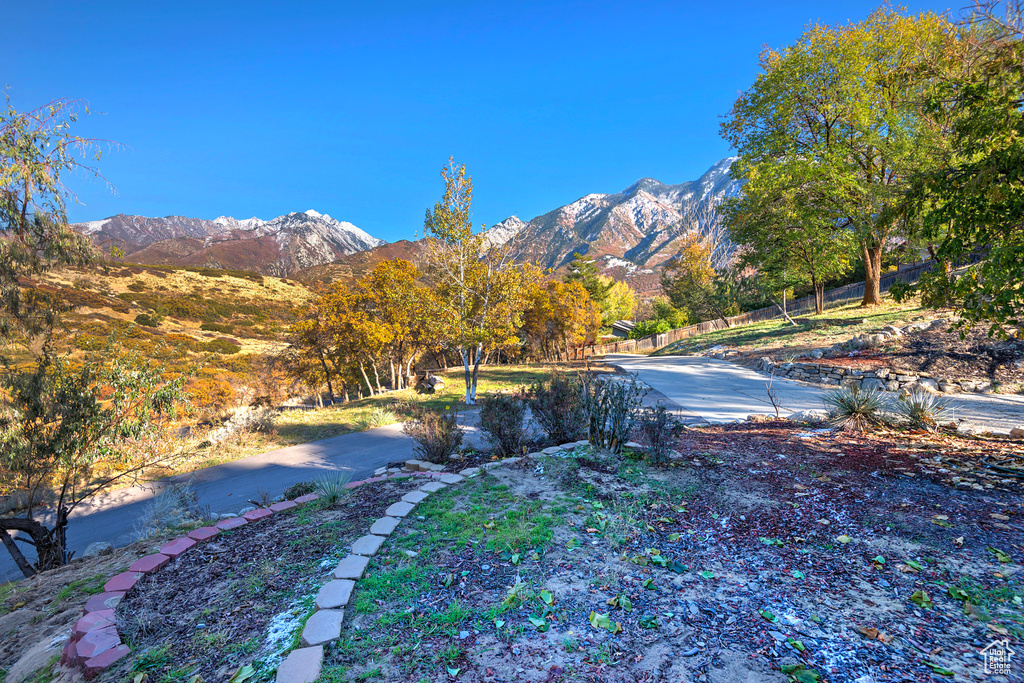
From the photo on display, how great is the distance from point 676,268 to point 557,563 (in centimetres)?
3585

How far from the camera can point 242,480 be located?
596cm

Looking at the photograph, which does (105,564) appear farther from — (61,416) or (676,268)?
(676,268)

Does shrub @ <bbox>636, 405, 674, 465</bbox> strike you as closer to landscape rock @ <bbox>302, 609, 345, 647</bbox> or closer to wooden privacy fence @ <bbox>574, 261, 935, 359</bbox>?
landscape rock @ <bbox>302, 609, 345, 647</bbox>

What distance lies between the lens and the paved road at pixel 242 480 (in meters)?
4.78

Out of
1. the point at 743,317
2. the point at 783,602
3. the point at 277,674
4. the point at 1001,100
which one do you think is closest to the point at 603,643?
the point at 783,602

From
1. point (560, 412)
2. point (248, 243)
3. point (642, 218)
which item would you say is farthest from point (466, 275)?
point (642, 218)

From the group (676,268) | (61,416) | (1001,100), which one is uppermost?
(676,268)

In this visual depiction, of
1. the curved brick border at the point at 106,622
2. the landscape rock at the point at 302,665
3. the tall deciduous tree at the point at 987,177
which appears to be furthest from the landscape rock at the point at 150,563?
the tall deciduous tree at the point at 987,177

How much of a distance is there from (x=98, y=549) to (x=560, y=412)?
17.3ft

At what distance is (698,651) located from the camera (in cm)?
195

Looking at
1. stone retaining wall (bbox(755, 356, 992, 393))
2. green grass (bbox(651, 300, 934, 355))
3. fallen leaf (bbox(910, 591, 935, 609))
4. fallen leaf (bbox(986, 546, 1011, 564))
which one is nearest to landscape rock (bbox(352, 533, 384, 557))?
fallen leaf (bbox(910, 591, 935, 609))

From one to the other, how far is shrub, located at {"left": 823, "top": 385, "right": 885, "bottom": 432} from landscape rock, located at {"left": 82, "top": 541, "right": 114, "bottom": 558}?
28.1 feet

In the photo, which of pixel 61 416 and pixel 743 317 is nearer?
pixel 61 416

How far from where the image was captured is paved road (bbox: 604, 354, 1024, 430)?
609 cm
